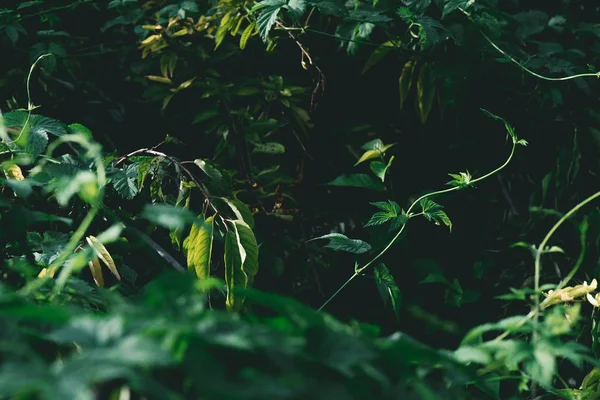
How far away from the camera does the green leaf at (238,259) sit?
125cm

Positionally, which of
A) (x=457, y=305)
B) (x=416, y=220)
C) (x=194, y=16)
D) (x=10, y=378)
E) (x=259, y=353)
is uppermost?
(x=10, y=378)

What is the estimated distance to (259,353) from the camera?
58cm

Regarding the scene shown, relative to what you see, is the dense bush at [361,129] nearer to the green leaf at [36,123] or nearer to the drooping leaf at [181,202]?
the drooping leaf at [181,202]

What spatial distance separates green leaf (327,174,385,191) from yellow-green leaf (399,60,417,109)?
0.25m

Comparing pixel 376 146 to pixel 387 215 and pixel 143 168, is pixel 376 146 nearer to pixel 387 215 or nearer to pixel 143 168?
pixel 387 215

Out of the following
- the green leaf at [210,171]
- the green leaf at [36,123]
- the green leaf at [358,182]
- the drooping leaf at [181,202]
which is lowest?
the green leaf at [358,182]

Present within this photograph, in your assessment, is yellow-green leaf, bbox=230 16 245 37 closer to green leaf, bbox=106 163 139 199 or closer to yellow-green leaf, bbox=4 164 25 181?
green leaf, bbox=106 163 139 199

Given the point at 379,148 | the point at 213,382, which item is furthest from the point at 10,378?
the point at 379,148

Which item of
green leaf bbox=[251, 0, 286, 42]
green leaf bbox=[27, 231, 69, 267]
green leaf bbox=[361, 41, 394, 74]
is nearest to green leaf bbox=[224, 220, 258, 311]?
green leaf bbox=[27, 231, 69, 267]

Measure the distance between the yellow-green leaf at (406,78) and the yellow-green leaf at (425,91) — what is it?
32 millimetres

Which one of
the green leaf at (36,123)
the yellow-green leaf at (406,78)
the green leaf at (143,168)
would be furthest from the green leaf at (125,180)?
the yellow-green leaf at (406,78)

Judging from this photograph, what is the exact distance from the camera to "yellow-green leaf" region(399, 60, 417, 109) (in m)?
1.85

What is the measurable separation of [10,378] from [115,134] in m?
1.70

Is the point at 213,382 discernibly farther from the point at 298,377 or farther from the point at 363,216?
the point at 363,216
